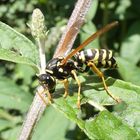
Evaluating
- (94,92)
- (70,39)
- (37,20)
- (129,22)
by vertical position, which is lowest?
(129,22)

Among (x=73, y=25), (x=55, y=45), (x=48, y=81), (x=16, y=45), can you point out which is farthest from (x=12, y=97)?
(x=73, y=25)

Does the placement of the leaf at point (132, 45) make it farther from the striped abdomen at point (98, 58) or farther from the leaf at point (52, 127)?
the striped abdomen at point (98, 58)

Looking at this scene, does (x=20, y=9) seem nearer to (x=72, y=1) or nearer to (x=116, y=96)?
(x=72, y=1)

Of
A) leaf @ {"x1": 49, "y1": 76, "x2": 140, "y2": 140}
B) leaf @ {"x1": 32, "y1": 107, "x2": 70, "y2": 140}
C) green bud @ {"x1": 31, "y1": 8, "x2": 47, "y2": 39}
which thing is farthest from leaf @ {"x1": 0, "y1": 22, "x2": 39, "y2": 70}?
leaf @ {"x1": 32, "y1": 107, "x2": 70, "y2": 140}

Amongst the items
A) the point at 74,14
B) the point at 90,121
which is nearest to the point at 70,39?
the point at 74,14

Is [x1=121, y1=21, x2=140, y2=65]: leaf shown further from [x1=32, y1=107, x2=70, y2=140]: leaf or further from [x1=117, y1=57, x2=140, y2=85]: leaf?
[x1=32, y1=107, x2=70, y2=140]: leaf
